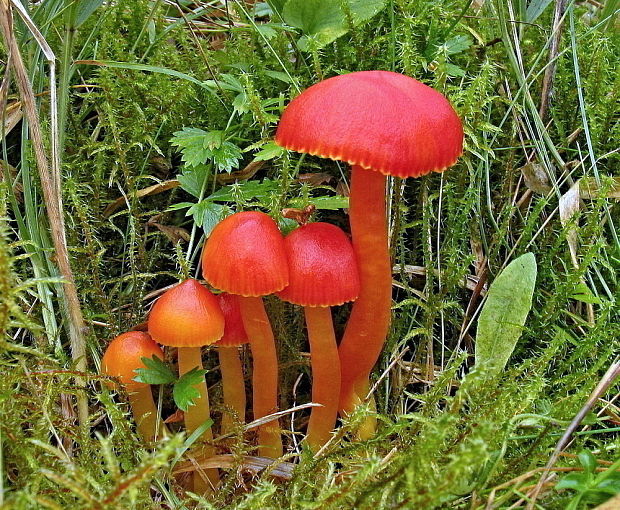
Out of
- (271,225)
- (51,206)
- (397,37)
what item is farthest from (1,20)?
(397,37)

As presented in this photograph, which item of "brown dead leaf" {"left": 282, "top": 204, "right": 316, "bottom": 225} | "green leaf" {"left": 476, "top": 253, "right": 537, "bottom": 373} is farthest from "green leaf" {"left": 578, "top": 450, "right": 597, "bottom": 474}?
"brown dead leaf" {"left": 282, "top": 204, "right": 316, "bottom": 225}

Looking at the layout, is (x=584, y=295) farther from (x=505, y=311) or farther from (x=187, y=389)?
(x=187, y=389)

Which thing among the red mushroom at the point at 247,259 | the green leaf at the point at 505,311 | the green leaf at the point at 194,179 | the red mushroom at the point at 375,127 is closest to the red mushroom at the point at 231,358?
the red mushroom at the point at 247,259

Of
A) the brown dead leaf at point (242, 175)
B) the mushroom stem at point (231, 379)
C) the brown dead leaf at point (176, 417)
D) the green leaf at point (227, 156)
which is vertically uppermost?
the green leaf at point (227, 156)

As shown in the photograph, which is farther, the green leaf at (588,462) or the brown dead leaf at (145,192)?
the brown dead leaf at (145,192)

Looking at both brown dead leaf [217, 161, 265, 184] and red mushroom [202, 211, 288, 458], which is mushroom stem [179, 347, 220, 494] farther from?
brown dead leaf [217, 161, 265, 184]

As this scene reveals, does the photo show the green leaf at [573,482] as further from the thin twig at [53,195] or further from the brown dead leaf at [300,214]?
the thin twig at [53,195]

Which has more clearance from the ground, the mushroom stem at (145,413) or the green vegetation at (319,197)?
the green vegetation at (319,197)

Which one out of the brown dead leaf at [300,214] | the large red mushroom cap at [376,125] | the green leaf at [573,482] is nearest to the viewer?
the green leaf at [573,482]
